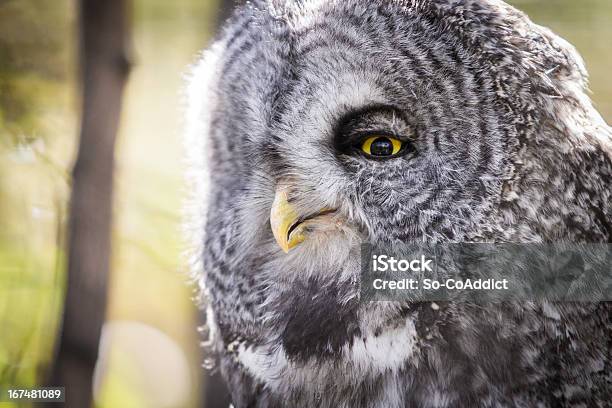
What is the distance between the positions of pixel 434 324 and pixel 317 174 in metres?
0.26

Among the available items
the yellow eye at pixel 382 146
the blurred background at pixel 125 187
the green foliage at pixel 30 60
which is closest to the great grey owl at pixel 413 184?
the yellow eye at pixel 382 146

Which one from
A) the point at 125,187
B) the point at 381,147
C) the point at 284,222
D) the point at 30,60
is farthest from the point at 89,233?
the point at 381,147

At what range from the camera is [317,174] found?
1.00m

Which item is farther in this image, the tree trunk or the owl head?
the tree trunk

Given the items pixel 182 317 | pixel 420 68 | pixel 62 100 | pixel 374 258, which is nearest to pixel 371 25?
pixel 420 68

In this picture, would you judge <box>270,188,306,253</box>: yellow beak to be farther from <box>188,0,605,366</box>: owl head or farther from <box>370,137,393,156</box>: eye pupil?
<box>370,137,393,156</box>: eye pupil

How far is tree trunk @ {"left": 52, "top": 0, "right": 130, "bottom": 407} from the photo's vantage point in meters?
1.30

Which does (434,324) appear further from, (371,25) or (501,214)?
(371,25)

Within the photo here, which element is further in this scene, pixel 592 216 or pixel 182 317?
pixel 182 317

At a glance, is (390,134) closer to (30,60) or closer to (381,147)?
(381,147)

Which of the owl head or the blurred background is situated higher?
the owl head

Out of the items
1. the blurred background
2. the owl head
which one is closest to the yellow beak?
the owl head

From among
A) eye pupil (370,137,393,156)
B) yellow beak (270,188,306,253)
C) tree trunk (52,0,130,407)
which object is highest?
eye pupil (370,137,393,156)

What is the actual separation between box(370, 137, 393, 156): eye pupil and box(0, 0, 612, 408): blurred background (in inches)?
15.9
